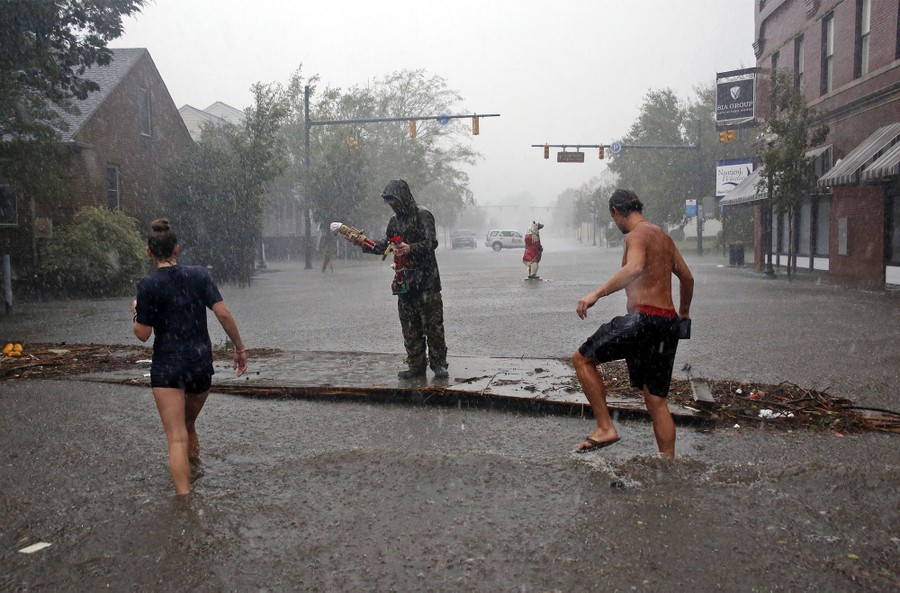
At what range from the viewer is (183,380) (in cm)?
430

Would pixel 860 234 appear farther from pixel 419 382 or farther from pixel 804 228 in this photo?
pixel 419 382

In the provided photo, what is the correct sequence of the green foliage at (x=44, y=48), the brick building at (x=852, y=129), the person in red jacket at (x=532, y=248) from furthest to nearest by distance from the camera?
the person in red jacket at (x=532, y=248) → the brick building at (x=852, y=129) → the green foliage at (x=44, y=48)

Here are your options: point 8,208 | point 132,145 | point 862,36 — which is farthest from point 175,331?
point 132,145

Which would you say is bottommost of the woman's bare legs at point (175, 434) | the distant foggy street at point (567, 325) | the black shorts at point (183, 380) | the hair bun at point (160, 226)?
the distant foggy street at point (567, 325)

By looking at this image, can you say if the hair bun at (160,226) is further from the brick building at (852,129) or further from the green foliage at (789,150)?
the green foliage at (789,150)

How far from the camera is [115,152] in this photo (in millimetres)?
25594

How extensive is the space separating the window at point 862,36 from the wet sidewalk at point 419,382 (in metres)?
15.9

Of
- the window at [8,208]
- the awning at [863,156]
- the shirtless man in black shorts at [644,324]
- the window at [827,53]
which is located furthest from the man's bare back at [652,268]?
the window at [8,208]

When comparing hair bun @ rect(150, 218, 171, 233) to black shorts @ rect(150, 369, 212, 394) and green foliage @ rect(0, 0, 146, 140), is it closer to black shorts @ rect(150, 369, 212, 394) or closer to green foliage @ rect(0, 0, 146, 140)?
black shorts @ rect(150, 369, 212, 394)

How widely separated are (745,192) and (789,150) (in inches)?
261

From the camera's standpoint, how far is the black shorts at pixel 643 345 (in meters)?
4.51

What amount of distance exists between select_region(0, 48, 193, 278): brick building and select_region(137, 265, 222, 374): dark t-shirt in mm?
18931

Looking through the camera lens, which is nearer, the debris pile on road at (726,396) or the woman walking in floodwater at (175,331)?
the woman walking in floodwater at (175,331)

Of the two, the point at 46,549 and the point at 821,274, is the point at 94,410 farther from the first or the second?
the point at 821,274
